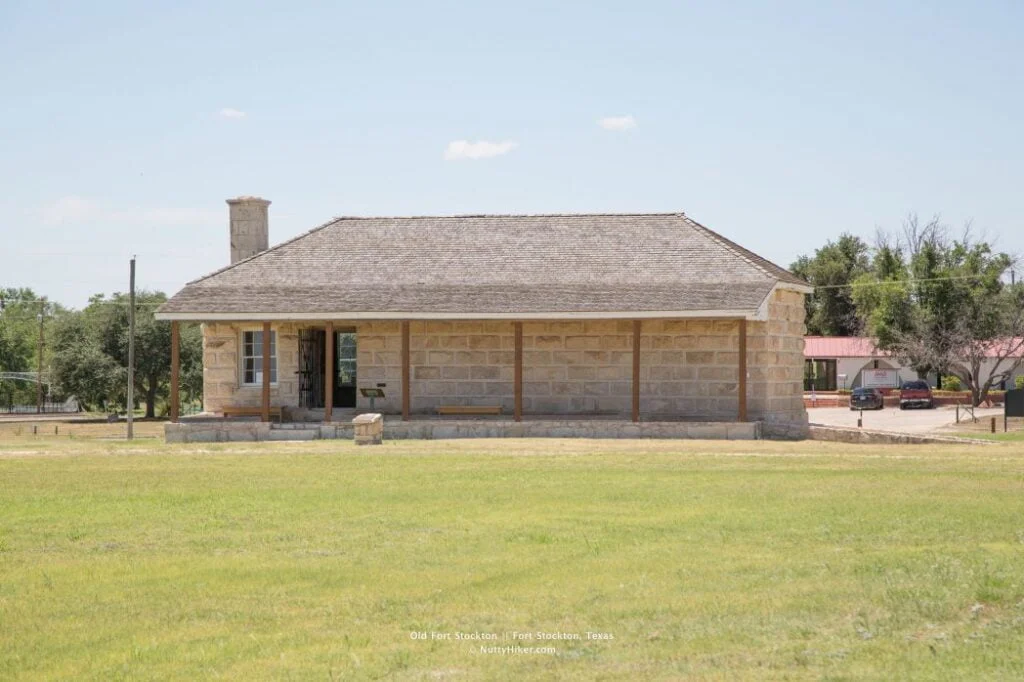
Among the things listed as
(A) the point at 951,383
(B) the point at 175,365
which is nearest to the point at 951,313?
(A) the point at 951,383

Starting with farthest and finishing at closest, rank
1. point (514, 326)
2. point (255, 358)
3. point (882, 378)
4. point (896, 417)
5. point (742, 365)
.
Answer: point (882, 378) < point (896, 417) < point (255, 358) < point (514, 326) < point (742, 365)

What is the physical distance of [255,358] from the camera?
117ft

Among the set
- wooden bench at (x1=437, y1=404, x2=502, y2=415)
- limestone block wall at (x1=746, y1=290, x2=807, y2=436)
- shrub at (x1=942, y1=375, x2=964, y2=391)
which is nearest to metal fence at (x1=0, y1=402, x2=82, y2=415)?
shrub at (x1=942, y1=375, x2=964, y2=391)

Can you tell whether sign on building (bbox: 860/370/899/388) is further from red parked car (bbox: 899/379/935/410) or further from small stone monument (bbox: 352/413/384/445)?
small stone monument (bbox: 352/413/384/445)

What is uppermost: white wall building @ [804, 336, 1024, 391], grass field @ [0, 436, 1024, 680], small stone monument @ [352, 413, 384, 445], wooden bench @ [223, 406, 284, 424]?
white wall building @ [804, 336, 1024, 391]

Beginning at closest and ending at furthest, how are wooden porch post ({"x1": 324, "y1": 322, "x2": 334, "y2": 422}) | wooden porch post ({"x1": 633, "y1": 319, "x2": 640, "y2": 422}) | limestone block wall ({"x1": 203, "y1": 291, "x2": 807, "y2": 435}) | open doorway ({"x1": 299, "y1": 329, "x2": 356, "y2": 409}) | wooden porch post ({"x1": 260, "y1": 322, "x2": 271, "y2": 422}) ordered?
1. wooden porch post ({"x1": 633, "y1": 319, "x2": 640, "y2": 422})
2. wooden porch post ({"x1": 324, "y1": 322, "x2": 334, "y2": 422})
3. wooden porch post ({"x1": 260, "y1": 322, "x2": 271, "y2": 422})
4. limestone block wall ({"x1": 203, "y1": 291, "x2": 807, "y2": 435})
5. open doorway ({"x1": 299, "y1": 329, "x2": 356, "y2": 409})

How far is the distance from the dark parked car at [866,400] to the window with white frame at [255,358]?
34.9 metres

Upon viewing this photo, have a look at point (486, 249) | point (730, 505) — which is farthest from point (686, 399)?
point (730, 505)

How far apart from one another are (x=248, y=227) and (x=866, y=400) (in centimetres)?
3421

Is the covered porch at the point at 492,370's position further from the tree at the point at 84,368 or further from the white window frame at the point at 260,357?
the tree at the point at 84,368

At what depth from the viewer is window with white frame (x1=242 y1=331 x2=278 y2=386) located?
35438mm

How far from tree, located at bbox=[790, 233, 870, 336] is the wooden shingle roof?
54.8 m

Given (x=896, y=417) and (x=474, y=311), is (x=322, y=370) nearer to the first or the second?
(x=474, y=311)

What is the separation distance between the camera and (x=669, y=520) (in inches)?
612
